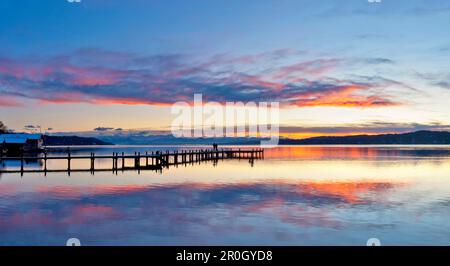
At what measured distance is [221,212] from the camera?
64.3ft

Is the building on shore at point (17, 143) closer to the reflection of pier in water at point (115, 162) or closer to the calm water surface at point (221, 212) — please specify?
the reflection of pier in water at point (115, 162)

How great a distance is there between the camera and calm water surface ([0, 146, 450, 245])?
14473mm

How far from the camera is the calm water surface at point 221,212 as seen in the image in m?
14.5

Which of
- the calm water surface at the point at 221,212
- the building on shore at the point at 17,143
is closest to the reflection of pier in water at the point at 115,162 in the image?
the calm water surface at the point at 221,212

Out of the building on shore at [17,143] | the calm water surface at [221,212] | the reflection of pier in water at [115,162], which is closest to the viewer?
the calm water surface at [221,212]

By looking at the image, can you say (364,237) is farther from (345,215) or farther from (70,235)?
(70,235)

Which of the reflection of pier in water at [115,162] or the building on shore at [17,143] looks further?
the building on shore at [17,143]

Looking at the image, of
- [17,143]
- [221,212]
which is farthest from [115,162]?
[221,212]

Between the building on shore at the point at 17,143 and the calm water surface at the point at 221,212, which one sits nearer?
the calm water surface at the point at 221,212

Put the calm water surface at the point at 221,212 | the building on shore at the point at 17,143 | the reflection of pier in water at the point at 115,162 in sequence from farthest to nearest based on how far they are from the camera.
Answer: the building on shore at the point at 17,143 → the reflection of pier in water at the point at 115,162 → the calm water surface at the point at 221,212

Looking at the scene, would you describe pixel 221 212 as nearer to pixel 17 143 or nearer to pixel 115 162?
pixel 115 162

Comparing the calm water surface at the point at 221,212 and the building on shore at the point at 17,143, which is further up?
the building on shore at the point at 17,143
